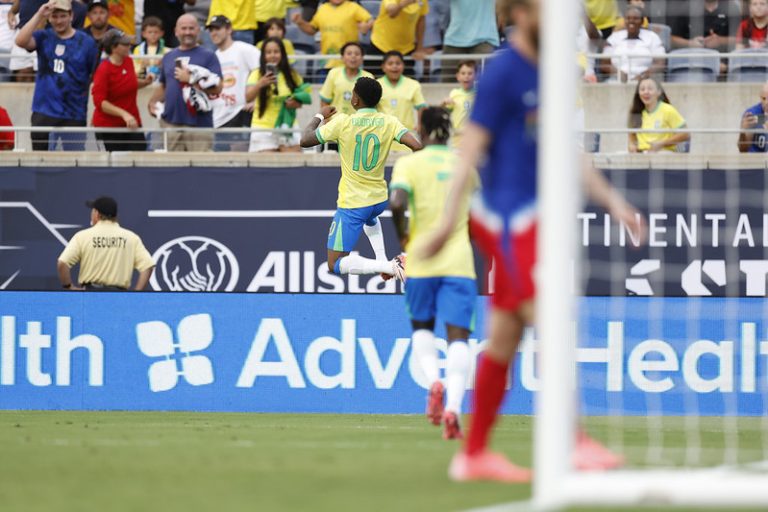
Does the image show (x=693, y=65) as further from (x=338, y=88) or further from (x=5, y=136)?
(x=5, y=136)

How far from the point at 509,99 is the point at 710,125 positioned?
472 inches

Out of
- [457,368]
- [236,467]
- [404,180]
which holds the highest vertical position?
[404,180]

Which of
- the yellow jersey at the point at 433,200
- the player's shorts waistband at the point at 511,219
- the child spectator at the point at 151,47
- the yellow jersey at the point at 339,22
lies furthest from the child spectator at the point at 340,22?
the player's shorts waistband at the point at 511,219

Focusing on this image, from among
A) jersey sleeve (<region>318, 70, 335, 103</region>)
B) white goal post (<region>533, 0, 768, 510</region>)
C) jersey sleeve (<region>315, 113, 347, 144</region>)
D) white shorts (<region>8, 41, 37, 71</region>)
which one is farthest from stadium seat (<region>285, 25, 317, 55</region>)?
white goal post (<region>533, 0, 768, 510</region>)

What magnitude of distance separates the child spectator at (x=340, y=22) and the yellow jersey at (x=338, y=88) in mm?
1335

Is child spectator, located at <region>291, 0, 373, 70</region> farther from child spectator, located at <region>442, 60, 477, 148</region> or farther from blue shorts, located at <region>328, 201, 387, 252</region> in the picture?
blue shorts, located at <region>328, 201, 387, 252</region>

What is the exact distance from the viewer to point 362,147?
13.7 m

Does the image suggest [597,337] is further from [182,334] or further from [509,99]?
[509,99]

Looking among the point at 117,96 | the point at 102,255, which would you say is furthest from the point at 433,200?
the point at 117,96

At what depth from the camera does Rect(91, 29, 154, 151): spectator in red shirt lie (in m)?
17.3

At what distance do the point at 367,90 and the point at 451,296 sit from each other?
4093mm

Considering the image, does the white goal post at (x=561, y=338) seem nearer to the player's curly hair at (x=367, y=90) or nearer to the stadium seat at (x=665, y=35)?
the player's curly hair at (x=367, y=90)

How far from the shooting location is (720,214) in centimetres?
1697

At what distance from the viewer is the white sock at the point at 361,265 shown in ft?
46.4
